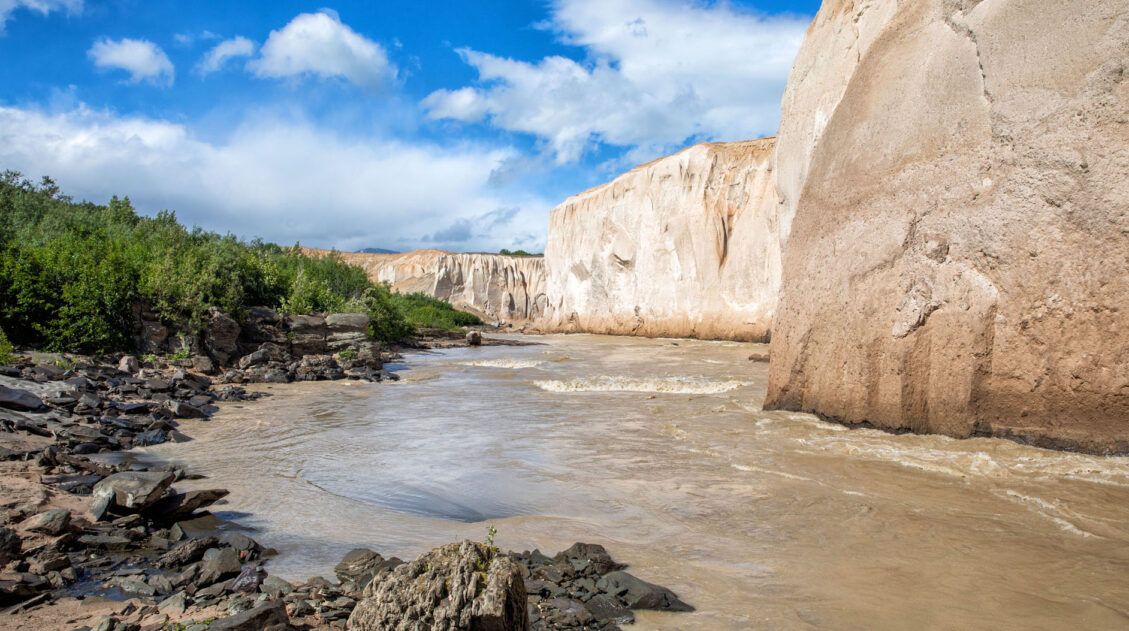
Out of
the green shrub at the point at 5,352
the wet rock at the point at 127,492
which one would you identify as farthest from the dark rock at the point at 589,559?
the green shrub at the point at 5,352

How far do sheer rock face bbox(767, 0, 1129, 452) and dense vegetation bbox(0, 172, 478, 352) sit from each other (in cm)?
1257

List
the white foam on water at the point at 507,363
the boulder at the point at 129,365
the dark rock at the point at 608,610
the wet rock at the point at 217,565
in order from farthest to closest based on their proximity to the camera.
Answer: the white foam on water at the point at 507,363 → the boulder at the point at 129,365 → the wet rock at the point at 217,565 → the dark rock at the point at 608,610

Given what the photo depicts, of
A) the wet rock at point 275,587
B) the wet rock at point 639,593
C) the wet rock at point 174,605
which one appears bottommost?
the wet rock at point 174,605

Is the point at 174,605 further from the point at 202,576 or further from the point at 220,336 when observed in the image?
the point at 220,336

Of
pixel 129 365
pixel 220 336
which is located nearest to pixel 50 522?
pixel 129 365

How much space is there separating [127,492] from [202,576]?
54.8 inches

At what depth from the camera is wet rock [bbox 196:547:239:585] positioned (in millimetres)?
3617

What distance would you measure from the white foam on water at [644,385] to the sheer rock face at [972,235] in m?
3.47

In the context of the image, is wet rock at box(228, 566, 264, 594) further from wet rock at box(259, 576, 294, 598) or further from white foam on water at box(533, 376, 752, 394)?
white foam on water at box(533, 376, 752, 394)

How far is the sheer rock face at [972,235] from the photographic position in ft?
21.3

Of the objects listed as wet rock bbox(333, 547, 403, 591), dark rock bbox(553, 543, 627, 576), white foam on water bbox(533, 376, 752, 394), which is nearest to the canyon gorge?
white foam on water bbox(533, 376, 752, 394)

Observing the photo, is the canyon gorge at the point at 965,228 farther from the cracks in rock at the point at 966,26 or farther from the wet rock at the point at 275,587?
the wet rock at the point at 275,587

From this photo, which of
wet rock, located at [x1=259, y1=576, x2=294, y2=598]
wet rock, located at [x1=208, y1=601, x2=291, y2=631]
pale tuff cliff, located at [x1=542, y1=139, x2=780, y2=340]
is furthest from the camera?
pale tuff cliff, located at [x1=542, y1=139, x2=780, y2=340]

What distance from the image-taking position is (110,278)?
13461 millimetres
